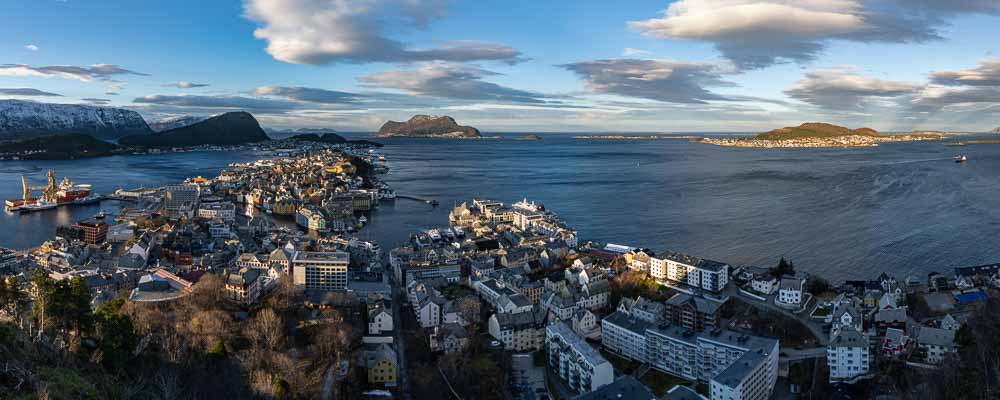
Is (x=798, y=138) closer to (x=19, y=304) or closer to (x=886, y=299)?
(x=886, y=299)

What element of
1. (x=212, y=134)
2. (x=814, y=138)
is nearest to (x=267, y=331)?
(x=212, y=134)

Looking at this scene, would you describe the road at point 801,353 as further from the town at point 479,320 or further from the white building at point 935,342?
the white building at point 935,342

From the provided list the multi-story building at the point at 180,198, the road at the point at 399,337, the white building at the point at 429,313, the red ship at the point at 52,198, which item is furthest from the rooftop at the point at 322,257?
the red ship at the point at 52,198

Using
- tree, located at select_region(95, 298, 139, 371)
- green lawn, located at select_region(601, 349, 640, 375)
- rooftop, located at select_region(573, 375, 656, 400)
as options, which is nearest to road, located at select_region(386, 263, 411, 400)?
rooftop, located at select_region(573, 375, 656, 400)

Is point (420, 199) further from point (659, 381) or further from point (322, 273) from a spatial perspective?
point (659, 381)

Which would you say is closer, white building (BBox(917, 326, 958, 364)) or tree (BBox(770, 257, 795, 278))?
white building (BBox(917, 326, 958, 364))

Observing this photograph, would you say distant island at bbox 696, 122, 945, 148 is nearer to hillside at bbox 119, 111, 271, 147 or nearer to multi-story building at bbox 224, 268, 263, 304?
hillside at bbox 119, 111, 271, 147

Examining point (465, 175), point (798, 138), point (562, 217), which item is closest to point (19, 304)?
point (562, 217)
